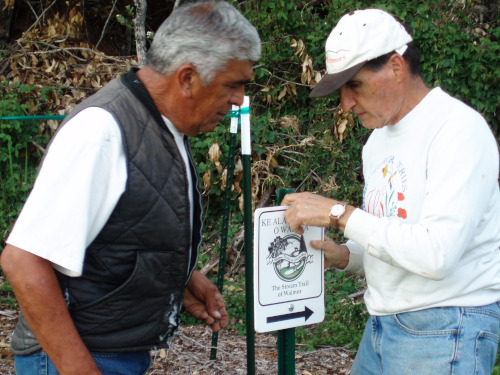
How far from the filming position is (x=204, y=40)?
1.76 m

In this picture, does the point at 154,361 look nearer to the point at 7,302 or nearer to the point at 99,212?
the point at 7,302

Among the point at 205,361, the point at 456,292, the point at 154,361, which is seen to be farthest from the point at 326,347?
the point at 456,292

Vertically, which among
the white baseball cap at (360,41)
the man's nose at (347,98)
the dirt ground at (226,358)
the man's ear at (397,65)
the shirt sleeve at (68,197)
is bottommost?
the dirt ground at (226,358)

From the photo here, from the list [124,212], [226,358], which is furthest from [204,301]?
[226,358]

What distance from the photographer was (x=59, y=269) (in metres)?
1.64

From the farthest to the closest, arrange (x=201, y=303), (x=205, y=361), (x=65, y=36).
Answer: (x=65, y=36), (x=205, y=361), (x=201, y=303)

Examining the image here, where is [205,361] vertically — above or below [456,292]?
below

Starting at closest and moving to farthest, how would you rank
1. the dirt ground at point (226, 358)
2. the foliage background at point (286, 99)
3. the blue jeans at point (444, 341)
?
the blue jeans at point (444, 341)
the dirt ground at point (226, 358)
the foliage background at point (286, 99)

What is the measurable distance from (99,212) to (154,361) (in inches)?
118

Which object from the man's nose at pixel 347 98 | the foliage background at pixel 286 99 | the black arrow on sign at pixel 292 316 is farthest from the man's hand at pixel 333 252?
the foliage background at pixel 286 99

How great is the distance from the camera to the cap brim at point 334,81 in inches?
83.4

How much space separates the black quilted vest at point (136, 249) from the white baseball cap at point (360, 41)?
A: 28.1 inches

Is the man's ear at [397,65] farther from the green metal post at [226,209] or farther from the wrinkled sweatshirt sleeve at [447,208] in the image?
the green metal post at [226,209]

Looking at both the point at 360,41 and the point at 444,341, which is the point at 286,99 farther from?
the point at 444,341
